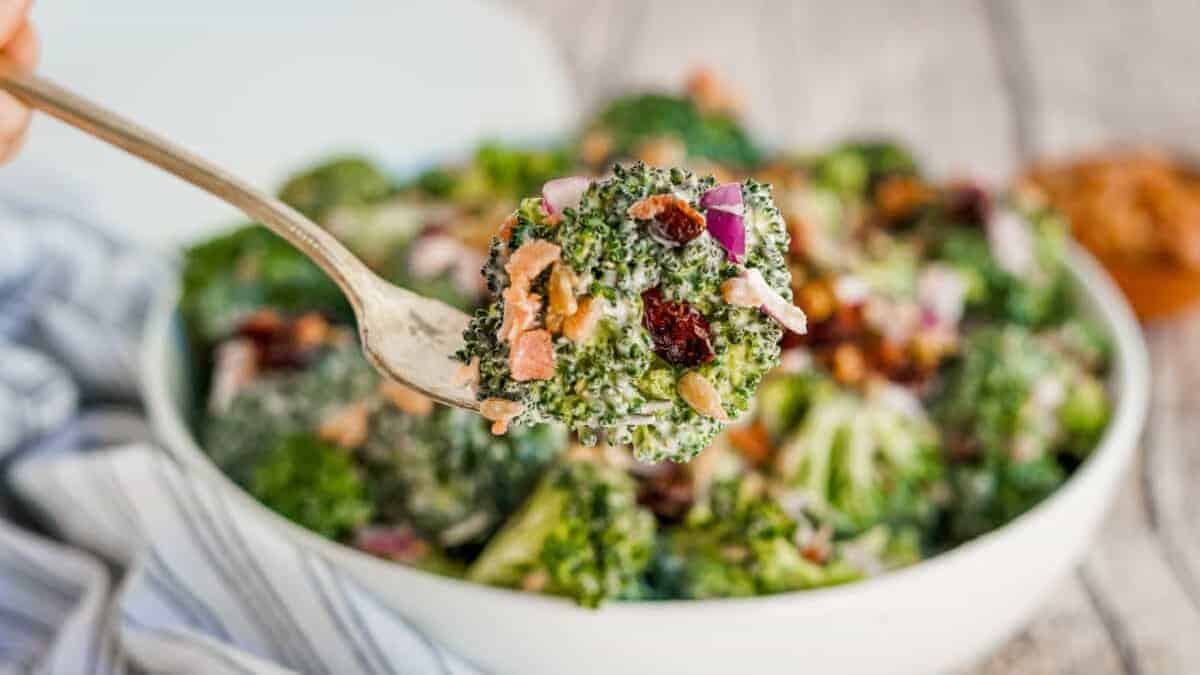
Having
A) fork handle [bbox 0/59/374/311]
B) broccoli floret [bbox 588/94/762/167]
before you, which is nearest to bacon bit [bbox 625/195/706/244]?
fork handle [bbox 0/59/374/311]

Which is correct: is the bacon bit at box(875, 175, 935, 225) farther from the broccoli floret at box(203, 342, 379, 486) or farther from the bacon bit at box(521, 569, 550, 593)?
the bacon bit at box(521, 569, 550, 593)

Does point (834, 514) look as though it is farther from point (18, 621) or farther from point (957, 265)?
point (18, 621)

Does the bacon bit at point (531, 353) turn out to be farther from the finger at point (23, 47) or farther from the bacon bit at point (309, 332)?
the bacon bit at point (309, 332)

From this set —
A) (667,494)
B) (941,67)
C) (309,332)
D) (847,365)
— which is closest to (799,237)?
(847,365)

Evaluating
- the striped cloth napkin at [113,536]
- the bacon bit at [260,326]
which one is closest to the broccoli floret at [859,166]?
the bacon bit at [260,326]

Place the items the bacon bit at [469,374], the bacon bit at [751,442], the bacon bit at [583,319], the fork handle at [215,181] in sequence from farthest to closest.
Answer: the bacon bit at [751,442] < the fork handle at [215,181] < the bacon bit at [469,374] < the bacon bit at [583,319]

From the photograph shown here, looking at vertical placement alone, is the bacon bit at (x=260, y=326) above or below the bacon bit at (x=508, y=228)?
below

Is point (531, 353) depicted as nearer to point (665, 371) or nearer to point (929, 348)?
point (665, 371)
